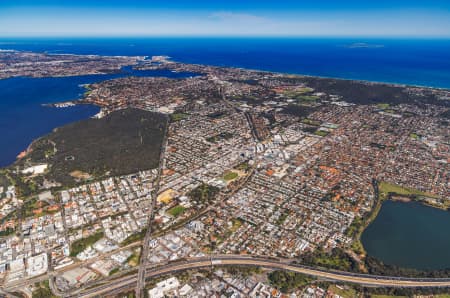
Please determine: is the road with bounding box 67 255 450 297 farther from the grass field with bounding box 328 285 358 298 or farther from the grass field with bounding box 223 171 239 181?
the grass field with bounding box 223 171 239 181

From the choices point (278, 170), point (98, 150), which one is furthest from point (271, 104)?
point (98, 150)

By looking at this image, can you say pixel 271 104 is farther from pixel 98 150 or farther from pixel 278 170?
pixel 98 150

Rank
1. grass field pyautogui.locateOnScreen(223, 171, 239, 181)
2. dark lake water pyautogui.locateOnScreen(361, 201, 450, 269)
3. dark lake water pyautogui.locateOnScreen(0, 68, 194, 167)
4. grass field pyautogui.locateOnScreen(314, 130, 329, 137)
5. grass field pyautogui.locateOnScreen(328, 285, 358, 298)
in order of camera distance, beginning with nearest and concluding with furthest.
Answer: grass field pyautogui.locateOnScreen(328, 285, 358, 298), dark lake water pyautogui.locateOnScreen(361, 201, 450, 269), grass field pyautogui.locateOnScreen(223, 171, 239, 181), dark lake water pyautogui.locateOnScreen(0, 68, 194, 167), grass field pyautogui.locateOnScreen(314, 130, 329, 137)

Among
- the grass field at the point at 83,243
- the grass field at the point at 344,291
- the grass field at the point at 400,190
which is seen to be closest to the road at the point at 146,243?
the grass field at the point at 83,243

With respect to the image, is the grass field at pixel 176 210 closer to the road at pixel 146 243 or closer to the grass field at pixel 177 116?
the road at pixel 146 243

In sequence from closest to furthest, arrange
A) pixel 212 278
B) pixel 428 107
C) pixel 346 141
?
pixel 212 278 < pixel 346 141 < pixel 428 107

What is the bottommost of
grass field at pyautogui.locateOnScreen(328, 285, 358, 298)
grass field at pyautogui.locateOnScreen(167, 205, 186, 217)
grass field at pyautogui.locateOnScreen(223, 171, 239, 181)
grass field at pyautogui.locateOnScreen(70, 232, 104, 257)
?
grass field at pyautogui.locateOnScreen(328, 285, 358, 298)

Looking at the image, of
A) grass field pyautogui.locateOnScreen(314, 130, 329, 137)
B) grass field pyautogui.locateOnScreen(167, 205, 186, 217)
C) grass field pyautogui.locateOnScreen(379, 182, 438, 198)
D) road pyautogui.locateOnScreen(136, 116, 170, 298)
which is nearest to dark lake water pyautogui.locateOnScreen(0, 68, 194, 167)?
road pyautogui.locateOnScreen(136, 116, 170, 298)
